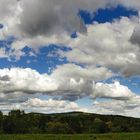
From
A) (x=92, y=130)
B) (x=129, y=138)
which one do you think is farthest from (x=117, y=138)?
(x=92, y=130)

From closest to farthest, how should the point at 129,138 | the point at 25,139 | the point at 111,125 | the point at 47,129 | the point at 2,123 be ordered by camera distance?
the point at 25,139 < the point at 129,138 < the point at 2,123 < the point at 47,129 < the point at 111,125

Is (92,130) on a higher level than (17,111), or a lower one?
lower

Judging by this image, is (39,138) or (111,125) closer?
(39,138)

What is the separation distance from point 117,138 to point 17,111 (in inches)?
4214

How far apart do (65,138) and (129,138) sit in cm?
1477

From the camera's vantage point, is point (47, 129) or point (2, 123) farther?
point (47, 129)

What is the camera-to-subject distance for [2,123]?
154 meters

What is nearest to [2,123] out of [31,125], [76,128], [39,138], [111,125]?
[31,125]

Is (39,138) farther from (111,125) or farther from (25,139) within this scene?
(111,125)

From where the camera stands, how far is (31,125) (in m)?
170

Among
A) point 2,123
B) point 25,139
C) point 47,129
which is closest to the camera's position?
point 25,139

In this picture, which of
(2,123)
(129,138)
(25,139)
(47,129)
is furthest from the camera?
(47,129)

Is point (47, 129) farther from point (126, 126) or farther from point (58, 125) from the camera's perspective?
→ point (126, 126)

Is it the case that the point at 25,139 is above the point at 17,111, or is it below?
below
